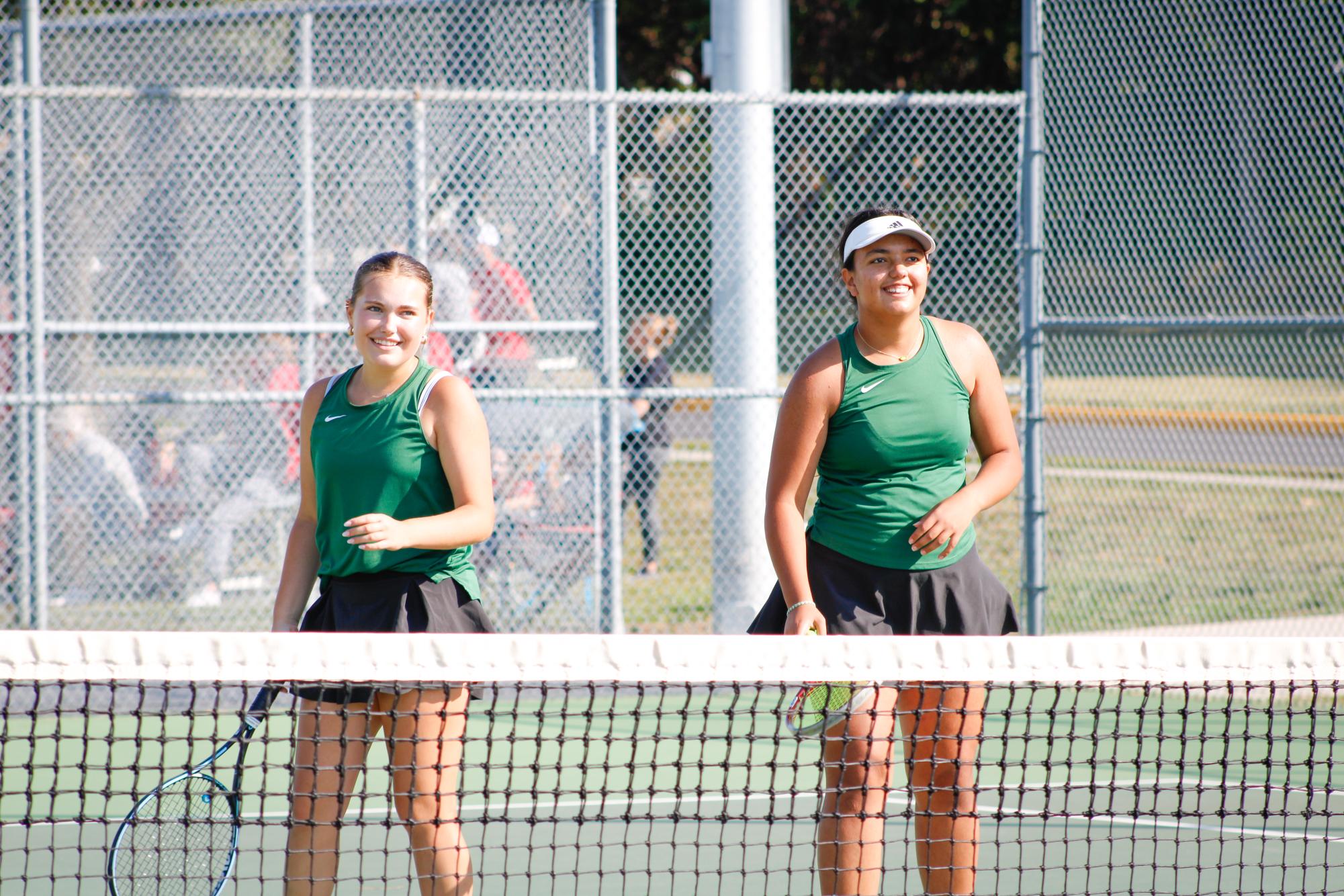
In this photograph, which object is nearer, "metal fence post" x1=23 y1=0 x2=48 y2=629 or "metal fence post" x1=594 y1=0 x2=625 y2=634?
"metal fence post" x1=23 y1=0 x2=48 y2=629

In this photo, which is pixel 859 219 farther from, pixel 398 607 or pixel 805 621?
pixel 398 607

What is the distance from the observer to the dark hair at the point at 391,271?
10.2 feet

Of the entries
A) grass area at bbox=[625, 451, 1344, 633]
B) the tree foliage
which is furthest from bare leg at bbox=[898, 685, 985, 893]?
the tree foliage

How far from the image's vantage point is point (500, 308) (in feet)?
23.3

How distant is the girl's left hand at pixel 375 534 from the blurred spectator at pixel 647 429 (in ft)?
13.4

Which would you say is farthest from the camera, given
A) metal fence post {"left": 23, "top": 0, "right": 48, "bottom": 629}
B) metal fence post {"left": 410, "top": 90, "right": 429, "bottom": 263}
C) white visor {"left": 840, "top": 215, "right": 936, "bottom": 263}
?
metal fence post {"left": 410, "top": 90, "right": 429, "bottom": 263}

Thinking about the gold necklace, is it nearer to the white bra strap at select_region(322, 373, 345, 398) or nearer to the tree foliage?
the white bra strap at select_region(322, 373, 345, 398)

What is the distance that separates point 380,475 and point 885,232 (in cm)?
124

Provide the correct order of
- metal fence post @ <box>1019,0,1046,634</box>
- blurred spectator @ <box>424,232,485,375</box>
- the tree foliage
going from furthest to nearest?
the tree foliage → blurred spectator @ <box>424,232,485,375</box> → metal fence post @ <box>1019,0,1046,634</box>

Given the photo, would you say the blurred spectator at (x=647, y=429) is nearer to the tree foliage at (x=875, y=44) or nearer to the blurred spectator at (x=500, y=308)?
the blurred spectator at (x=500, y=308)

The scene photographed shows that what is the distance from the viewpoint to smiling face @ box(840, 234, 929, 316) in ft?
10.2

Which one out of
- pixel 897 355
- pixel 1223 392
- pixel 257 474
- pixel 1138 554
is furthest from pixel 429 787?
pixel 1138 554

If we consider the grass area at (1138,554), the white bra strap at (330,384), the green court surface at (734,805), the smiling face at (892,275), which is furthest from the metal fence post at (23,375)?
the smiling face at (892,275)

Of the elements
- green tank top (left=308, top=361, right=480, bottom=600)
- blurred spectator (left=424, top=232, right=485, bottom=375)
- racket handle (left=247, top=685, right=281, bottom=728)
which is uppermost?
blurred spectator (left=424, top=232, right=485, bottom=375)
